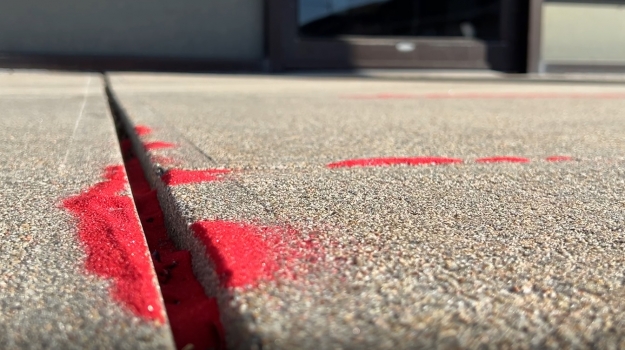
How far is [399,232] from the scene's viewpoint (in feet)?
4.07

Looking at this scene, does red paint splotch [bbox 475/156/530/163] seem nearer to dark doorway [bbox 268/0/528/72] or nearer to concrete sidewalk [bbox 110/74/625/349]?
concrete sidewalk [bbox 110/74/625/349]

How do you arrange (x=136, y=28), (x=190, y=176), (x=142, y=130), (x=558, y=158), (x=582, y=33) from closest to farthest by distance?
(x=190, y=176), (x=558, y=158), (x=142, y=130), (x=136, y=28), (x=582, y=33)

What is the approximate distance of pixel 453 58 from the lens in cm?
971

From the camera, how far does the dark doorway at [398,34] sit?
9.16 m

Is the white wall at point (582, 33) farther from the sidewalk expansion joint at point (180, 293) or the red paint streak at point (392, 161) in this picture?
the sidewalk expansion joint at point (180, 293)

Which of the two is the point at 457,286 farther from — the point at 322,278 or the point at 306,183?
the point at 306,183

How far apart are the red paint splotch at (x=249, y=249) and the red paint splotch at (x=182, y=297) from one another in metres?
0.05

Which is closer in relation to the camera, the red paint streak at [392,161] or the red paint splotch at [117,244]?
the red paint splotch at [117,244]

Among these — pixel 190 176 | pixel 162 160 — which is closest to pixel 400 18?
pixel 162 160

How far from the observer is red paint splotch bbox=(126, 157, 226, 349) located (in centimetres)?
88

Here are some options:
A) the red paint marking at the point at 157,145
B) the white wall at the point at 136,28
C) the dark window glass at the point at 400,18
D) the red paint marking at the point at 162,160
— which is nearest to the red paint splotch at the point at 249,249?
the red paint marking at the point at 162,160

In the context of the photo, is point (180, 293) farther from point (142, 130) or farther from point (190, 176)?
point (142, 130)

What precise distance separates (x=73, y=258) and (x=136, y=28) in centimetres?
837

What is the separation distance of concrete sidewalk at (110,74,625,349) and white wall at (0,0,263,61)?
21.6 feet
